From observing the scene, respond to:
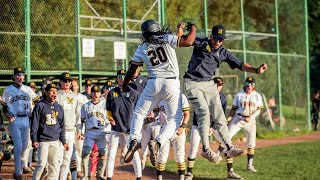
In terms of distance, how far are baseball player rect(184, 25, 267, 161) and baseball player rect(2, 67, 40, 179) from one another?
5.27 meters

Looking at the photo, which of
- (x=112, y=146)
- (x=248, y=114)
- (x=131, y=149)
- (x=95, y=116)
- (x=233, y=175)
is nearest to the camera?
(x=131, y=149)

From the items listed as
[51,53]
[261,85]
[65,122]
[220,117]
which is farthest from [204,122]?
[261,85]

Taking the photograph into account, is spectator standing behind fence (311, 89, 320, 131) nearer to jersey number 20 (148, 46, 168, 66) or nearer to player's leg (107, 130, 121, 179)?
player's leg (107, 130, 121, 179)

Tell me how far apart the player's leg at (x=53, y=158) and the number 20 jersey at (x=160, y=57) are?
3.25 m

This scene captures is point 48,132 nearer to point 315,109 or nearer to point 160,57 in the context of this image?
point 160,57

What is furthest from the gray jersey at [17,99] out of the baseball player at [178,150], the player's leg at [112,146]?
the baseball player at [178,150]

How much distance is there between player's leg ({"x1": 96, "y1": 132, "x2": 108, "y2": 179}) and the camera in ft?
49.0

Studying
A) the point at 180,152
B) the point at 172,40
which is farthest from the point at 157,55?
the point at 180,152

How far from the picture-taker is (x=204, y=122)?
1221cm

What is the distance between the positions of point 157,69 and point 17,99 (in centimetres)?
597

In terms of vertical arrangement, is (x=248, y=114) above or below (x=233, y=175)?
above

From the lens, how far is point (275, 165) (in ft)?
63.7

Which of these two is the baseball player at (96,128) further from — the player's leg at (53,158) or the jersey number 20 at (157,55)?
the jersey number 20 at (157,55)

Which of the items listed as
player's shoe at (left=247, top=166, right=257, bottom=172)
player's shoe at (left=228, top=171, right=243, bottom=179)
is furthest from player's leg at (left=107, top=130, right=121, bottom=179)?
player's shoe at (left=247, top=166, right=257, bottom=172)
